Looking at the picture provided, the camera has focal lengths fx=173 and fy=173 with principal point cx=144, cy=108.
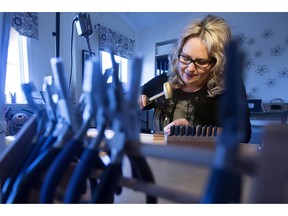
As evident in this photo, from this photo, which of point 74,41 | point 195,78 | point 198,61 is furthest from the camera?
point 195,78

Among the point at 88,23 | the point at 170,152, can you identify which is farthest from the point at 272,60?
the point at 170,152

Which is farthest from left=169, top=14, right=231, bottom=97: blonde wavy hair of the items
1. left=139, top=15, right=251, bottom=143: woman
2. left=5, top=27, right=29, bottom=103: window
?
left=5, top=27, right=29, bottom=103: window

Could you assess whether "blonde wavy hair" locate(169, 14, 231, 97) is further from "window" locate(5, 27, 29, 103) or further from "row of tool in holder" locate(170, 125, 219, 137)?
"window" locate(5, 27, 29, 103)

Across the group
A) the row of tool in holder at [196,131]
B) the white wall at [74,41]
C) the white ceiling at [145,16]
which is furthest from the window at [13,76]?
the row of tool in holder at [196,131]

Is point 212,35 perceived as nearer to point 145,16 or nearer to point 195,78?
point 195,78

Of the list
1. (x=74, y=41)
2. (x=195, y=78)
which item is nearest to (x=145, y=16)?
(x=74, y=41)

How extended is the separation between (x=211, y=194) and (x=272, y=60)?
3.63ft

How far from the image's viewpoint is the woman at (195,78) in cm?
65

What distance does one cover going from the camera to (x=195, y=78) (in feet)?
2.53

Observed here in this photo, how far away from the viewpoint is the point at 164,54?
95cm

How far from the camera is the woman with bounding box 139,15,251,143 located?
65 cm

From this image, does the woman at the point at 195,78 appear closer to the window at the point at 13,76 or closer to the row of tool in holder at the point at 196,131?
the row of tool in holder at the point at 196,131

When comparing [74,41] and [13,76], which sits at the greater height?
[74,41]
